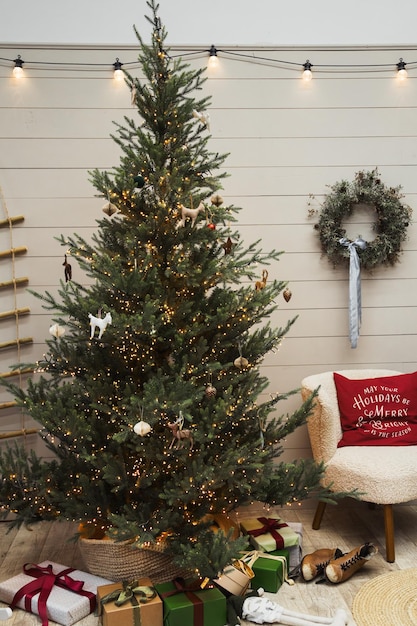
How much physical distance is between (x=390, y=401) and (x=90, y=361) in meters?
1.46

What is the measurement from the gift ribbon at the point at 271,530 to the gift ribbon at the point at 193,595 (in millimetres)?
426

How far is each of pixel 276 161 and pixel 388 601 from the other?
6.85 ft

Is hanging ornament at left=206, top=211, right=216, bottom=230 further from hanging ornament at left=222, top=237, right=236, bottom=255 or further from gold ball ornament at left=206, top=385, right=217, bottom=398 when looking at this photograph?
gold ball ornament at left=206, top=385, right=217, bottom=398

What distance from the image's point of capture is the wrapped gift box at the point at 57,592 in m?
2.19

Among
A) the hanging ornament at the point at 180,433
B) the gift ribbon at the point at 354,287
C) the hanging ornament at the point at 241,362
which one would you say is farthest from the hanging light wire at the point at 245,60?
the hanging ornament at the point at 180,433

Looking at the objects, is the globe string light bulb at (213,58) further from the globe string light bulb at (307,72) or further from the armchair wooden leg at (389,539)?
the armchair wooden leg at (389,539)

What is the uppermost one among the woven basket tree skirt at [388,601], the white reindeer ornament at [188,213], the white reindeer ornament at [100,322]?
the white reindeer ornament at [188,213]

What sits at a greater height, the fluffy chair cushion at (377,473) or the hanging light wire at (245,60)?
the hanging light wire at (245,60)

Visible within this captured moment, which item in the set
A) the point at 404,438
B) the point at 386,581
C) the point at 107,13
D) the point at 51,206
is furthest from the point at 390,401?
the point at 107,13

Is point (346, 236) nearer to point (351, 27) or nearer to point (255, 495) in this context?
point (351, 27)

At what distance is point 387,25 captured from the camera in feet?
10.7

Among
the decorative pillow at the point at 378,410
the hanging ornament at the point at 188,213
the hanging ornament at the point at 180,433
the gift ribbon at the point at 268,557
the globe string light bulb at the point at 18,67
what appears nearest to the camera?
the hanging ornament at the point at 180,433

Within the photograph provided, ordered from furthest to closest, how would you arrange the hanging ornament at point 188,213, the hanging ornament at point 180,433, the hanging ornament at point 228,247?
1. the hanging ornament at point 228,247
2. the hanging ornament at point 188,213
3. the hanging ornament at point 180,433

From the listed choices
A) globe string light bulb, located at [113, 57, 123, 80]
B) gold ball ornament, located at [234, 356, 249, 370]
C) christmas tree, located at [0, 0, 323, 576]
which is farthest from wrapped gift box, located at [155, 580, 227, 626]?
globe string light bulb, located at [113, 57, 123, 80]
